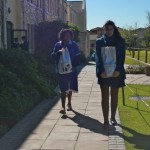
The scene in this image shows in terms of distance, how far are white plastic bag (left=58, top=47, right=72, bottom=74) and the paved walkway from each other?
93cm

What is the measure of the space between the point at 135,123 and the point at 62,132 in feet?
4.88

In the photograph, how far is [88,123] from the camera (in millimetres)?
8234

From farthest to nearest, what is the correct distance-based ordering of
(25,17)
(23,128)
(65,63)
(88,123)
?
1. (25,17)
2. (65,63)
3. (88,123)
4. (23,128)

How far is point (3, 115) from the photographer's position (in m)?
8.30

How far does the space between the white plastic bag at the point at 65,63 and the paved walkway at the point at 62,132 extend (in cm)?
93

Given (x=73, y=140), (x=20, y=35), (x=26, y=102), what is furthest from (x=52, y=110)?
(x=20, y=35)

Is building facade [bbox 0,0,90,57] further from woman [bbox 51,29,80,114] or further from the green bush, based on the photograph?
woman [bbox 51,29,80,114]

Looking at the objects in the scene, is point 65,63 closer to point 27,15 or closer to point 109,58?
point 109,58

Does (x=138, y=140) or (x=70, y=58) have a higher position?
(x=70, y=58)

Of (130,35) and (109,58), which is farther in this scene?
(130,35)

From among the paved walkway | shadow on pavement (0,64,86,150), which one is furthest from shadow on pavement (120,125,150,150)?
shadow on pavement (0,64,86,150)

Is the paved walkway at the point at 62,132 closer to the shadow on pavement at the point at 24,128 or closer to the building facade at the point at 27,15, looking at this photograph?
the shadow on pavement at the point at 24,128

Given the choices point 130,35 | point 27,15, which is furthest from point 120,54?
point 130,35

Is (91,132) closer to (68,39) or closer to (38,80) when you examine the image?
(68,39)
